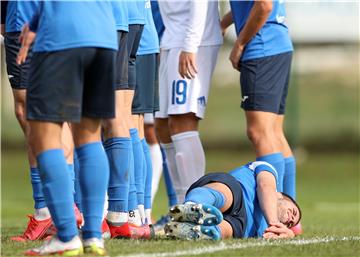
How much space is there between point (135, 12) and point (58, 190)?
87.5 inches

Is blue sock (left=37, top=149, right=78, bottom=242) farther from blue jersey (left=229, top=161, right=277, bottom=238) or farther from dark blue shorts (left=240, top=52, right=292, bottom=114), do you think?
dark blue shorts (left=240, top=52, right=292, bottom=114)

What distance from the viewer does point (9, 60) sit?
7.29 metres

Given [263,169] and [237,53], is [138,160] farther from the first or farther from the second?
[237,53]

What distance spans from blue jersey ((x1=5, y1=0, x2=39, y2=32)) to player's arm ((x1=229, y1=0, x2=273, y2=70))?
6.71 feet

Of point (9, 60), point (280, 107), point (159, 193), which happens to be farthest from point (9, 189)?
point (9, 60)

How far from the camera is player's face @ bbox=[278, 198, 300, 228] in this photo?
7348 mm

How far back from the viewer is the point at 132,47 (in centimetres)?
738

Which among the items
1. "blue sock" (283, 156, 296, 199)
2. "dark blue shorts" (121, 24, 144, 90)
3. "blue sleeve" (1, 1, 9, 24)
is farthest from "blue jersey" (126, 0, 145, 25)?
"blue sock" (283, 156, 296, 199)

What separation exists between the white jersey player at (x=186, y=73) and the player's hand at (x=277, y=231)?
6.21 ft

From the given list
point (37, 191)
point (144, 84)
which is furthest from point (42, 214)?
point (144, 84)

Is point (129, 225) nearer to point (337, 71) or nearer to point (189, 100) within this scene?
point (189, 100)

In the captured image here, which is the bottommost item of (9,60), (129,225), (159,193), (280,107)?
(159,193)

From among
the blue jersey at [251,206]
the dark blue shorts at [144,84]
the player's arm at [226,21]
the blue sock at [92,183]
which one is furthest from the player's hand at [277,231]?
the player's arm at [226,21]

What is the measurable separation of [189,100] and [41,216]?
2.13 m
